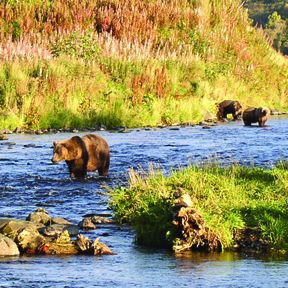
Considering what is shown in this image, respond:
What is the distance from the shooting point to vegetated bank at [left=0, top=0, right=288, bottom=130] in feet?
91.8

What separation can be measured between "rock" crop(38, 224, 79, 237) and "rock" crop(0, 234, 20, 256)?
1.86 feet

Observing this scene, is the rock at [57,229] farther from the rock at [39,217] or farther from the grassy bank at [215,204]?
the grassy bank at [215,204]

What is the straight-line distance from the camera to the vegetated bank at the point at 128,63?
27984mm

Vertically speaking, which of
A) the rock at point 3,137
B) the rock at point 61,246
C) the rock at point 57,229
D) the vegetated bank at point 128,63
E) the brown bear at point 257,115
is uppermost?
the vegetated bank at point 128,63

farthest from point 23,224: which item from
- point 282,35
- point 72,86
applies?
point 282,35

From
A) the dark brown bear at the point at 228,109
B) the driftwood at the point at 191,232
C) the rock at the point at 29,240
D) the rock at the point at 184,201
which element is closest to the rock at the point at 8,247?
the rock at the point at 29,240

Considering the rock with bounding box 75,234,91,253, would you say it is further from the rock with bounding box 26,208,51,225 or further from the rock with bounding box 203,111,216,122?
the rock with bounding box 203,111,216,122

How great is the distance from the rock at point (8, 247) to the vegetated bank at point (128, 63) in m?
15.6

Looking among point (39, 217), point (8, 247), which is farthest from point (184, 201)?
point (39, 217)

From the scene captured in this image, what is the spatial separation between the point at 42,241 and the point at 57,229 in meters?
0.54

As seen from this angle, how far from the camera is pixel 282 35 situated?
8838cm

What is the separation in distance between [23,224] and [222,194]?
253cm

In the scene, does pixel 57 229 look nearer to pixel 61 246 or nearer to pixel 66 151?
pixel 61 246

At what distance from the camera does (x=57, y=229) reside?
1160 cm
